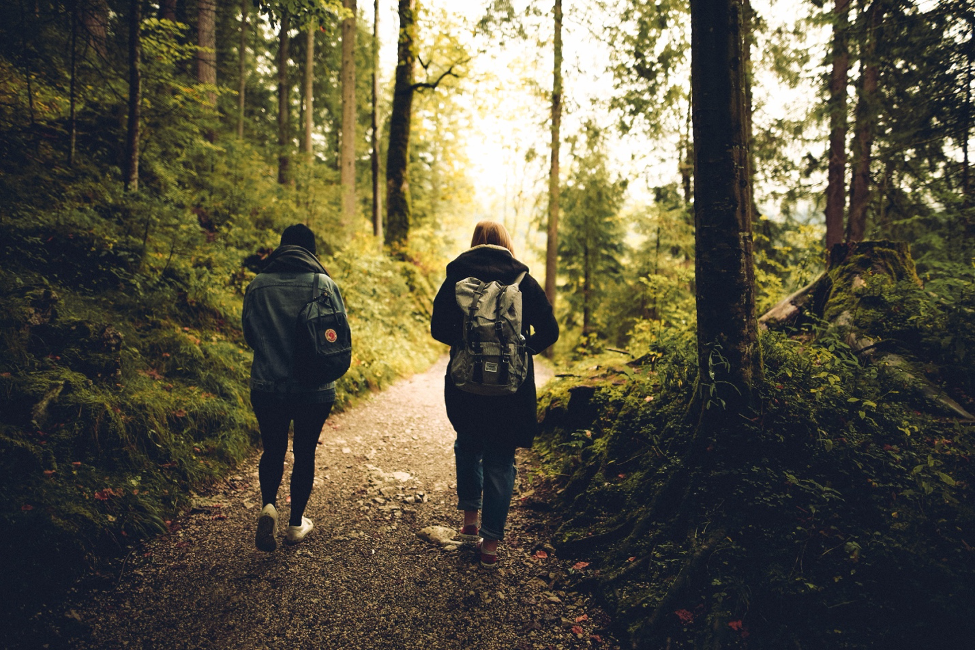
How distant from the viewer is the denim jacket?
314 cm

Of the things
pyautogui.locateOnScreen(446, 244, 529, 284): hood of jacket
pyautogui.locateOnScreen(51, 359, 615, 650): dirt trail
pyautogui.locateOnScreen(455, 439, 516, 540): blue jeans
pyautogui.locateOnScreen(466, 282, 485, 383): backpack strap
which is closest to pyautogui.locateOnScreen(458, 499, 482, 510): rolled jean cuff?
pyautogui.locateOnScreen(455, 439, 516, 540): blue jeans

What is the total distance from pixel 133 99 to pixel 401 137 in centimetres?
799

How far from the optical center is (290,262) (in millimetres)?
3297

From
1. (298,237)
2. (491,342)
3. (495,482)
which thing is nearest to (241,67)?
(298,237)

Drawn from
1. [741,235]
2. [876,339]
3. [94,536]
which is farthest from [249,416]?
[876,339]

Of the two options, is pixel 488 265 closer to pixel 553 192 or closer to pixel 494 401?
pixel 494 401

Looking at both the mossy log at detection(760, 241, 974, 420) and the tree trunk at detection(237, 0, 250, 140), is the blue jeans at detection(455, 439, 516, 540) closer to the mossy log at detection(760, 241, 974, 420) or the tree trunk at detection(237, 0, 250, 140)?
the mossy log at detection(760, 241, 974, 420)

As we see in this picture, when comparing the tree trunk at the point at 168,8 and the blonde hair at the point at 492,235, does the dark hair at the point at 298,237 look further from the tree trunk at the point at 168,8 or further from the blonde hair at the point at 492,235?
the tree trunk at the point at 168,8

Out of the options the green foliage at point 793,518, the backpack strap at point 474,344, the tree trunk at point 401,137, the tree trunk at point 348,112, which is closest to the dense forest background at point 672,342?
the green foliage at point 793,518

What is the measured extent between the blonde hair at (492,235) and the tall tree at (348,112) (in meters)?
10.4

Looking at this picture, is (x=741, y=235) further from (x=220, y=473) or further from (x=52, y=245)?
(x=52, y=245)

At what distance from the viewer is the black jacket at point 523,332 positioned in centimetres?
312

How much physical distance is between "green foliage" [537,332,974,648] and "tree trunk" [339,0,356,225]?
11465mm

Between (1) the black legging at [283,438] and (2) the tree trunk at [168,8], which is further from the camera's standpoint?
(2) the tree trunk at [168,8]
